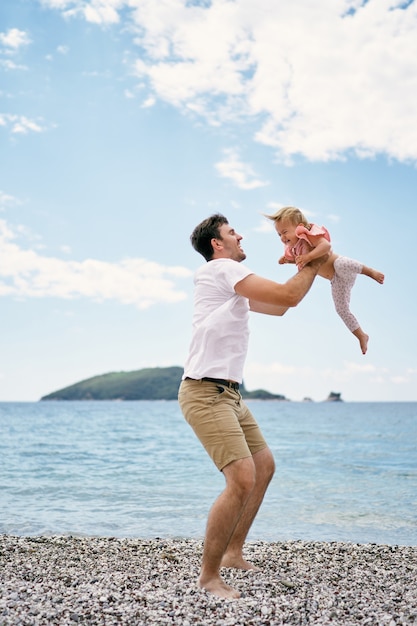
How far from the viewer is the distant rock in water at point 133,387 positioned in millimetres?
144625

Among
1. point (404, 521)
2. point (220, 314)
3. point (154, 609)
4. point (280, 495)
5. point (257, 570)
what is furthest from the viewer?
point (280, 495)

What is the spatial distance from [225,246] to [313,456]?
20166 millimetres

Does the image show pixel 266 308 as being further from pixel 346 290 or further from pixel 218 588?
pixel 218 588

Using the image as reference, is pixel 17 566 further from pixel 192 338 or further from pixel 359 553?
pixel 359 553

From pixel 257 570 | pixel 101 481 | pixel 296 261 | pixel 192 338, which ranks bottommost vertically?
pixel 101 481

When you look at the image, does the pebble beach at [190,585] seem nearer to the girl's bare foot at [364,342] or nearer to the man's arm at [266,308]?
the girl's bare foot at [364,342]

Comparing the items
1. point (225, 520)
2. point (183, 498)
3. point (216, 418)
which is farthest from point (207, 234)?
point (183, 498)

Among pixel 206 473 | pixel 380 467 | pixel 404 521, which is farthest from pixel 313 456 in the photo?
pixel 404 521

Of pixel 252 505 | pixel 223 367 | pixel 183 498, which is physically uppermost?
pixel 223 367

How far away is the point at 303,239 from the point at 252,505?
2.21 m

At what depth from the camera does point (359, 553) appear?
20.9 ft

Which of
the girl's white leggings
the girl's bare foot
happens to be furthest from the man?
the girl's bare foot

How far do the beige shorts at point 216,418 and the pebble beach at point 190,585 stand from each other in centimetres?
97

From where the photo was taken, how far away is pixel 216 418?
14.8ft
